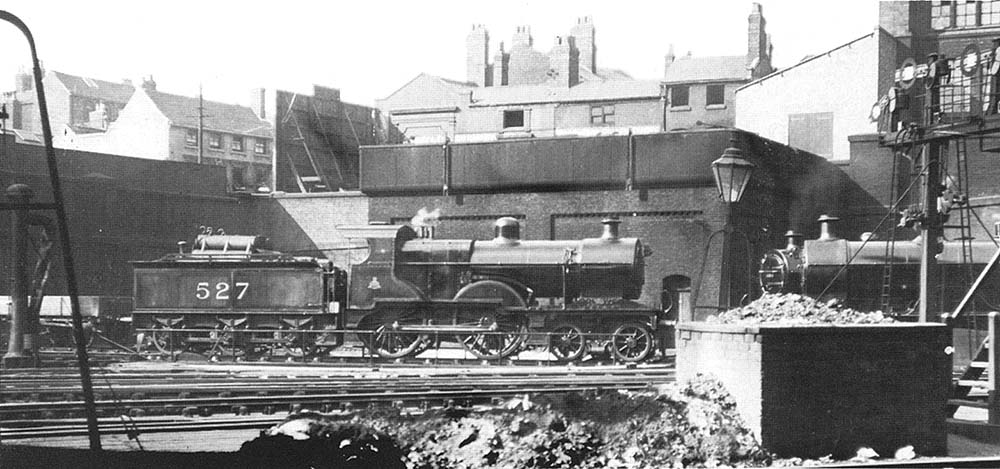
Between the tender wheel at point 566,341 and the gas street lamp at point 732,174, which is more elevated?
the gas street lamp at point 732,174

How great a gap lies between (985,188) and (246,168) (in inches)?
1313

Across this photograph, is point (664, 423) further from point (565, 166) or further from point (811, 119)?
point (811, 119)

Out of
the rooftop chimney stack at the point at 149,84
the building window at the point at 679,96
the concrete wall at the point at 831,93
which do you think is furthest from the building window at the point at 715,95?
the rooftop chimney stack at the point at 149,84

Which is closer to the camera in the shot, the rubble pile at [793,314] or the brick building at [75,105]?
the rubble pile at [793,314]

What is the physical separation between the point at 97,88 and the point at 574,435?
125ft

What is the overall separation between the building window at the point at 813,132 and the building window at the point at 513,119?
17.4 metres

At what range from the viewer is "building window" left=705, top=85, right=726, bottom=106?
44.5 metres

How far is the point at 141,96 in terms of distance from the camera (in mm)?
40875

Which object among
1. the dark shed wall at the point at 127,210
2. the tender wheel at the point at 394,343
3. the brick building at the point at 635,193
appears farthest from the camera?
the dark shed wall at the point at 127,210

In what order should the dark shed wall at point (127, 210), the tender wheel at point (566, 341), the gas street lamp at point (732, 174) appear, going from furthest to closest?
1. the dark shed wall at point (127, 210)
2. the tender wheel at point (566, 341)
3. the gas street lamp at point (732, 174)

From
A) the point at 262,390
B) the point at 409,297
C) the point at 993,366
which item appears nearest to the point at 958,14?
the point at 409,297

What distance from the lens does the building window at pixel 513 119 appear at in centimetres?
4684

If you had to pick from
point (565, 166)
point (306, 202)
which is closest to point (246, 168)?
point (306, 202)

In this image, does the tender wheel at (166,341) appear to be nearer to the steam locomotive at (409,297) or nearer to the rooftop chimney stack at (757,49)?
the steam locomotive at (409,297)
